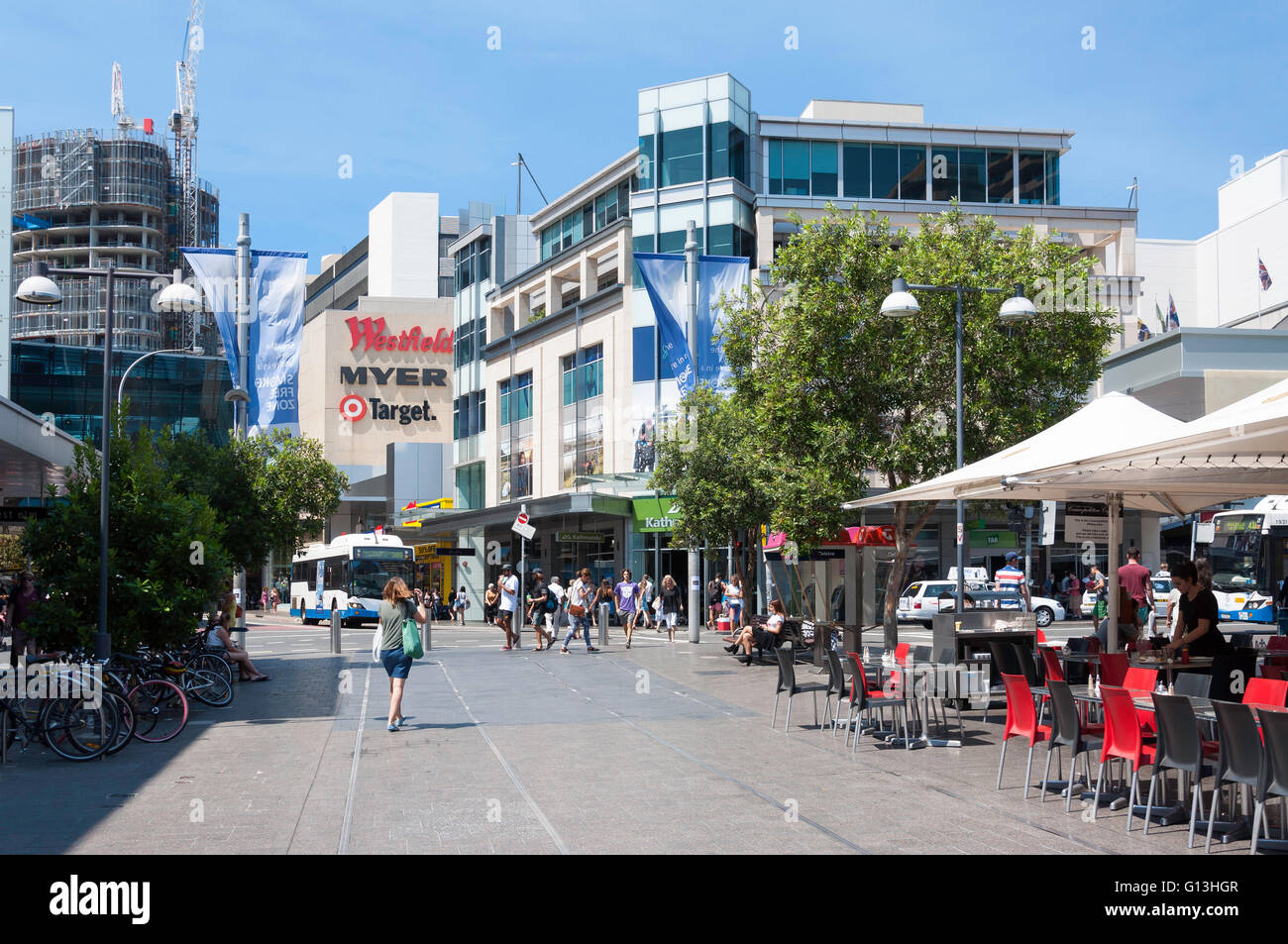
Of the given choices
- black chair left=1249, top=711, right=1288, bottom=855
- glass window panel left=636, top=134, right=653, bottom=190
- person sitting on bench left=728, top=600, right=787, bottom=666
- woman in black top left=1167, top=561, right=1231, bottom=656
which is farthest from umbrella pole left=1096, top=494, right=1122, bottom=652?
glass window panel left=636, top=134, right=653, bottom=190

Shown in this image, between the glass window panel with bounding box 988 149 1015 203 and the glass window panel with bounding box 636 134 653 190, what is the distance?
13.6m

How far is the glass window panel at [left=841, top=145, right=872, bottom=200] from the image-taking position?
157ft

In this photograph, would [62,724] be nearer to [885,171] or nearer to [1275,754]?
[1275,754]

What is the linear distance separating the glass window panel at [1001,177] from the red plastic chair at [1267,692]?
42.4 m

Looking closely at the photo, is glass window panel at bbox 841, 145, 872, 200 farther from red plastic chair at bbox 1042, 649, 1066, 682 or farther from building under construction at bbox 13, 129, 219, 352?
building under construction at bbox 13, 129, 219, 352

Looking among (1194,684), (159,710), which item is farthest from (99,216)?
(1194,684)

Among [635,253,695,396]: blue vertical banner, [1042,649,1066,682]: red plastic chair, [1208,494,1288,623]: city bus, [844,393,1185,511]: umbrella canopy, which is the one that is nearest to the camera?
[844,393,1185,511]: umbrella canopy

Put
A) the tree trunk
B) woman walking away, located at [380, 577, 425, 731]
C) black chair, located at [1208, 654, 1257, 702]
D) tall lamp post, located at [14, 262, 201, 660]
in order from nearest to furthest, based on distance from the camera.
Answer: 1. black chair, located at [1208, 654, 1257, 702]
2. woman walking away, located at [380, 577, 425, 731]
3. tall lamp post, located at [14, 262, 201, 660]
4. the tree trunk

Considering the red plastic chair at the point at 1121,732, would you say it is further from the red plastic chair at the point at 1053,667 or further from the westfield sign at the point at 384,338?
the westfield sign at the point at 384,338

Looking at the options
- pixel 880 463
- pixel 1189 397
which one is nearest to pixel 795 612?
pixel 880 463

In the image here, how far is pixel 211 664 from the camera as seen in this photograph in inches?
709

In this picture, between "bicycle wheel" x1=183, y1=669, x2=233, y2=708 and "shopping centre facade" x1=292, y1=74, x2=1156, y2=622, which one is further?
"shopping centre facade" x1=292, y1=74, x2=1156, y2=622

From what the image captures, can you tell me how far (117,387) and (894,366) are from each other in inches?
2312

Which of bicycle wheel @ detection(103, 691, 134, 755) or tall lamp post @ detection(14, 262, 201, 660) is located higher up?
tall lamp post @ detection(14, 262, 201, 660)
